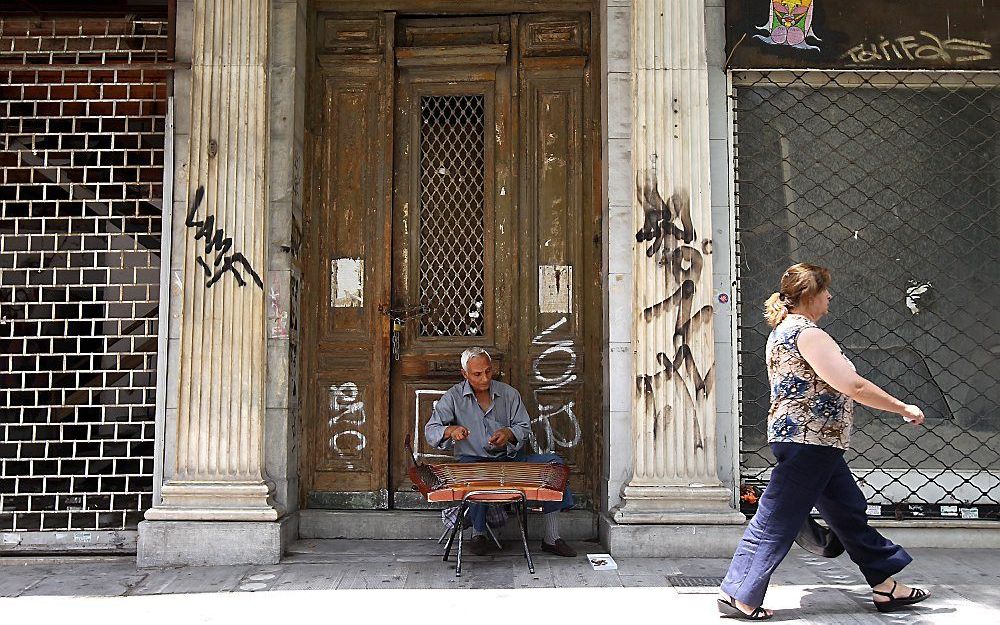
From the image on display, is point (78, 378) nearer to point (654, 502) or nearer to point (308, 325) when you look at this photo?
point (308, 325)

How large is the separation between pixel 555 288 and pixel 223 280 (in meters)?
2.35

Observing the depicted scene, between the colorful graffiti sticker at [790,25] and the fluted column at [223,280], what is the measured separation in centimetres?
349

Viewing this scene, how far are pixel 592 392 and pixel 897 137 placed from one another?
2.87m

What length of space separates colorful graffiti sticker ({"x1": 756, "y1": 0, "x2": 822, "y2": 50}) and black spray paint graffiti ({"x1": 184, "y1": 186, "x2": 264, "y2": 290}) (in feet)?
12.7

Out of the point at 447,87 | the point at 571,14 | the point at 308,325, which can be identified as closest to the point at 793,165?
the point at 571,14

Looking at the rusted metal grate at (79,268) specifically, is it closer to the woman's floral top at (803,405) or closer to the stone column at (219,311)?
the stone column at (219,311)

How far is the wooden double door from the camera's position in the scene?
6965 millimetres

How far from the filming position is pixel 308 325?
22.9ft

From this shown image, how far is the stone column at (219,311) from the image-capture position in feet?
20.0

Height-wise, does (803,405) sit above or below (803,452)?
above

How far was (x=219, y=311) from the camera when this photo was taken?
6.32m

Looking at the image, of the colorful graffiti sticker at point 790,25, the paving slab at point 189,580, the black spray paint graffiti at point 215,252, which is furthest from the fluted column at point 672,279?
the black spray paint graffiti at point 215,252

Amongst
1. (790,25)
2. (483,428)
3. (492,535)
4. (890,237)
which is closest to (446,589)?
(492,535)

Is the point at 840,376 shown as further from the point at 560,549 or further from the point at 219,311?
the point at 219,311
